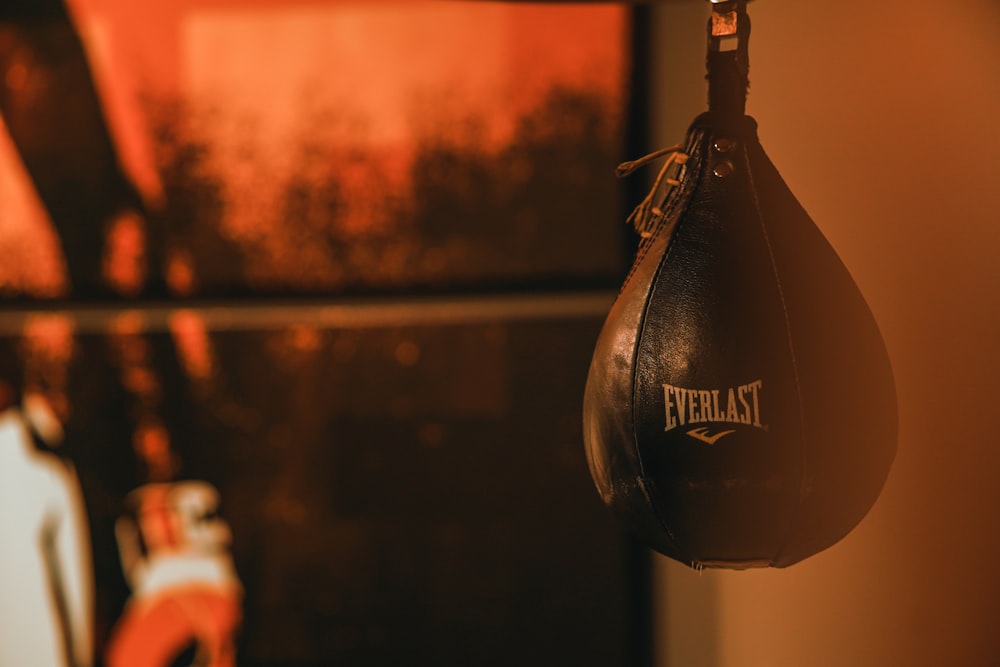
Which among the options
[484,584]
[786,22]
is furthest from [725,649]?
[786,22]

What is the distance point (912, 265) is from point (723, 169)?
10.3 inches

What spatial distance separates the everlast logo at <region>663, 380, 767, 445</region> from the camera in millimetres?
525

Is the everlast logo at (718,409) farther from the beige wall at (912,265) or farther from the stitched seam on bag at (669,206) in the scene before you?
the beige wall at (912,265)

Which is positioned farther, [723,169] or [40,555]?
[40,555]

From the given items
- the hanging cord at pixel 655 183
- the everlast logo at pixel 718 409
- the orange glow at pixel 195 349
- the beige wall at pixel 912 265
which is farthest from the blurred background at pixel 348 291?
the everlast logo at pixel 718 409

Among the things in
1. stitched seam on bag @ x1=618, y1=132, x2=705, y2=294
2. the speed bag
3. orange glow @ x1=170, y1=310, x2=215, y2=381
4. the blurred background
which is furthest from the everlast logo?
orange glow @ x1=170, y1=310, x2=215, y2=381

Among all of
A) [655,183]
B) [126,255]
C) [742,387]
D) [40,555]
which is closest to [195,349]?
[126,255]

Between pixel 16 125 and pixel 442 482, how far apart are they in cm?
92

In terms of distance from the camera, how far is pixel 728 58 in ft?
1.99

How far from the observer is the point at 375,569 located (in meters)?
1.36

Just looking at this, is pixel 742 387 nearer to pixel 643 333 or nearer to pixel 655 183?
pixel 643 333

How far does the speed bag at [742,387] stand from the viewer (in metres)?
0.53

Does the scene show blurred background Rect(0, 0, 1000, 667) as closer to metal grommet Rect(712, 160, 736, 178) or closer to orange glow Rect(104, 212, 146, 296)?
orange glow Rect(104, 212, 146, 296)

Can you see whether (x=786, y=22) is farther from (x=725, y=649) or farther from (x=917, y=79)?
(x=725, y=649)
